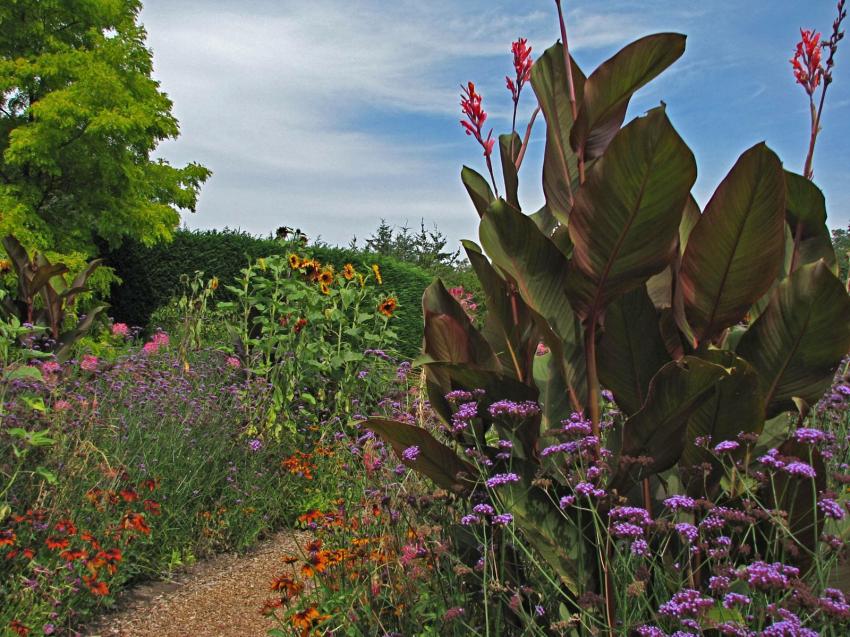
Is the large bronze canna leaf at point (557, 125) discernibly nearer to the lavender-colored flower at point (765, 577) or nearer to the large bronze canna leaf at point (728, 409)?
the large bronze canna leaf at point (728, 409)

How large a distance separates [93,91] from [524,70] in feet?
41.6

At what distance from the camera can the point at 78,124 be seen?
13.5 m

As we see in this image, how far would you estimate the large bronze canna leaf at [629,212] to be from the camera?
2004mm

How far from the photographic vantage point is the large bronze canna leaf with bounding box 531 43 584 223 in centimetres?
248

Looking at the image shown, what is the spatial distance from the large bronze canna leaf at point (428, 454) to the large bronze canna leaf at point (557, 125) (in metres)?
0.84

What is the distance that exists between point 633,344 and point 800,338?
1.59ft

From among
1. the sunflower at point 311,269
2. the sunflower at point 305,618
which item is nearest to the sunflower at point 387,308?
the sunflower at point 311,269

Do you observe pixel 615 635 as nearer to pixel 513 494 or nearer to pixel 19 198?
pixel 513 494

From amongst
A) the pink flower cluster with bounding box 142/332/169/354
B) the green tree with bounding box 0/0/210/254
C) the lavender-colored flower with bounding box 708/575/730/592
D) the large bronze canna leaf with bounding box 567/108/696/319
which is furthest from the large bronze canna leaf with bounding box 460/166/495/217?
the green tree with bounding box 0/0/210/254

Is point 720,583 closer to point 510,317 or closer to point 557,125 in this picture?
point 510,317

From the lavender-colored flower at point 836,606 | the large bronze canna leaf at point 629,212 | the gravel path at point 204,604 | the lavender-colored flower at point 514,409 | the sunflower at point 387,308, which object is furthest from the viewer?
the sunflower at point 387,308

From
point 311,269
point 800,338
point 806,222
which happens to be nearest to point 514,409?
point 800,338

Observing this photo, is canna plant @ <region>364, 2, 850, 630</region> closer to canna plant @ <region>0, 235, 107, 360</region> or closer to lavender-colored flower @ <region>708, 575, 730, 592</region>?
lavender-colored flower @ <region>708, 575, 730, 592</region>

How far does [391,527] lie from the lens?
3.58 meters
